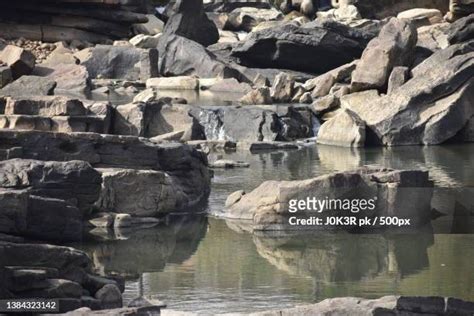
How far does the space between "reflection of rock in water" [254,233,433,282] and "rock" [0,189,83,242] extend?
2390 mm

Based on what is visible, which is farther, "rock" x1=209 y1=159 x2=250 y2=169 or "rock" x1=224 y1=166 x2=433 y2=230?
"rock" x1=209 y1=159 x2=250 y2=169

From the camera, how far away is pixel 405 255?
44.2 ft

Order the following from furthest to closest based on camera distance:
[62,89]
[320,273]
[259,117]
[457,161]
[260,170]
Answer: [62,89] < [259,117] < [457,161] < [260,170] < [320,273]

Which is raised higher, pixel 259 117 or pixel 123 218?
pixel 259 117

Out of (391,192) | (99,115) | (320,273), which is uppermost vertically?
(99,115)

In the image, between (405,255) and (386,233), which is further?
(386,233)

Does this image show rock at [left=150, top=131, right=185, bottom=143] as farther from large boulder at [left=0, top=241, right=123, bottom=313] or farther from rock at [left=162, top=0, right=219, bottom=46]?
rock at [left=162, top=0, right=219, bottom=46]

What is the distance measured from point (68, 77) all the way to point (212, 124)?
828 cm

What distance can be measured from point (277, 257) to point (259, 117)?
11.8 m

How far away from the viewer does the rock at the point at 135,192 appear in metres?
14.7

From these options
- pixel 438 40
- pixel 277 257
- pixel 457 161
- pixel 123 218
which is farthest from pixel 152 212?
pixel 438 40

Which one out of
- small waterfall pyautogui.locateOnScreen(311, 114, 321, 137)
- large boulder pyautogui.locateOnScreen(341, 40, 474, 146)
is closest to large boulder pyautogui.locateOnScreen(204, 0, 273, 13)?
small waterfall pyautogui.locateOnScreen(311, 114, 321, 137)

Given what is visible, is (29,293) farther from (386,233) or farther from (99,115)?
(99,115)

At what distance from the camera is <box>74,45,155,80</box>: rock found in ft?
119
